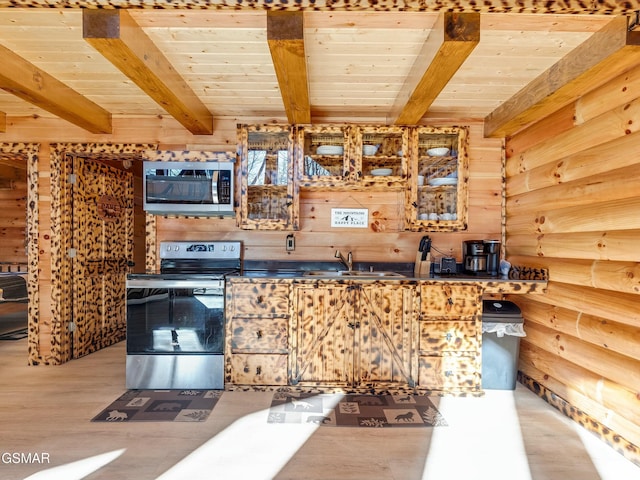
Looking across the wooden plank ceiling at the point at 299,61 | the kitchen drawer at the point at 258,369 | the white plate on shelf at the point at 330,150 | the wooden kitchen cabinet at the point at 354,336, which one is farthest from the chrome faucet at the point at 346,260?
the wooden plank ceiling at the point at 299,61

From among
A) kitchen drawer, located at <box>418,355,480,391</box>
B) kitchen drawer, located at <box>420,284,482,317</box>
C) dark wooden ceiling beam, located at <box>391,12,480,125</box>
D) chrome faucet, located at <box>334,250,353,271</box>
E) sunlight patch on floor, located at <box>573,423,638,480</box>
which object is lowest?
sunlight patch on floor, located at <box>573,423,638,480</box>

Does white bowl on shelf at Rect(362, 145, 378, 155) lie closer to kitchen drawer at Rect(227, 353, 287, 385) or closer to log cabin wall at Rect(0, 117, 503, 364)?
log cabin wall at Rect(0, 117, 503, 364)

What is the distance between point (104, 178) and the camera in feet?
12.5

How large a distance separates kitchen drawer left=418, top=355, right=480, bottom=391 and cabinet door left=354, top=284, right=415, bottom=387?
0.34ft

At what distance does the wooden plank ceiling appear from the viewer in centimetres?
180

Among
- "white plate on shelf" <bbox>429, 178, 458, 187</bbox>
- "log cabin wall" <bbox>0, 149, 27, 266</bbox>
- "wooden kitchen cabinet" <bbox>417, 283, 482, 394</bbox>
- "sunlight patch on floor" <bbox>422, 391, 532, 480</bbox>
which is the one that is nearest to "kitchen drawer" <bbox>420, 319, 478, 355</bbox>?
"wooden kitchen cabinet" <bbox>417, 283, 482, 394</bbox>

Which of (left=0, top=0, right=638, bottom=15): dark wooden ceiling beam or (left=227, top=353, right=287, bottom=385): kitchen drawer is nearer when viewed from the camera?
(left=0, top=0, right=638, bottom=15): dark wooden ceiling beam

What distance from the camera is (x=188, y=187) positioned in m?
2.92

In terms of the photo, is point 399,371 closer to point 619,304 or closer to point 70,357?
point 619,304

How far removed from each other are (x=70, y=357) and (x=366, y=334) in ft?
9.59

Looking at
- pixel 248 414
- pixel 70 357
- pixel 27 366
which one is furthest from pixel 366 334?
pixel 27 366

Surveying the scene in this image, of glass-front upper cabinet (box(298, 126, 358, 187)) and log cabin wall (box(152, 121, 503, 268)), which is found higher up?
glass-front upper cabinet (box(298, 126, 358, 187))

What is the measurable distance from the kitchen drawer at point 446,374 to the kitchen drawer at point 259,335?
108cm

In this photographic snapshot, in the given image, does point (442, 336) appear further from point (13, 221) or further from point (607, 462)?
point (13, 221)
